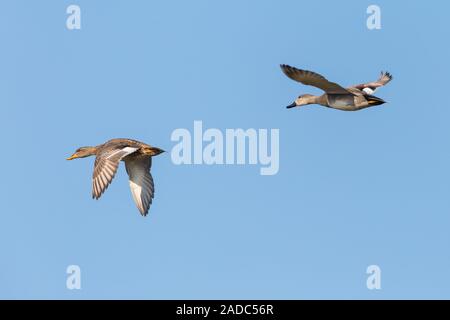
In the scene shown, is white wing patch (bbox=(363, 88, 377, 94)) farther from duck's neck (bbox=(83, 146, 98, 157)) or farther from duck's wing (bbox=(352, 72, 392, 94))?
duck's neck (bbox=(83, 146, 98, 157))

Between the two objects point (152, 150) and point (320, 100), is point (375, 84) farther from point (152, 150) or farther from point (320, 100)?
point (152, 150)

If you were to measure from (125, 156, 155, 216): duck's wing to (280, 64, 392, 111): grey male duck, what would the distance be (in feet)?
10.3

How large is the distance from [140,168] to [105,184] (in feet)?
7.22

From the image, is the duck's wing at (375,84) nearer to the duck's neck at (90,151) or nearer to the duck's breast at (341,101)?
the duck's breast at (341,101)

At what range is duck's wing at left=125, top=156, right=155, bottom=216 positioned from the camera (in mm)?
22094

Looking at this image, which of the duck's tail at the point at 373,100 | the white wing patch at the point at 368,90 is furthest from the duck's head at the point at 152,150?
the white wing patch at the point at 368,90

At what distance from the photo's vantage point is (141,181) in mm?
22188

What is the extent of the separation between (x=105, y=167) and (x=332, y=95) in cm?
465

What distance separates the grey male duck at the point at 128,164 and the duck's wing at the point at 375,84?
4.39m

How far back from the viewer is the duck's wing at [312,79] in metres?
20.6

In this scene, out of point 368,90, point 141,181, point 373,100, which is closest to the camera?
point 373,100

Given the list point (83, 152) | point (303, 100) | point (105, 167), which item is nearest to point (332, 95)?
point (303, 100)

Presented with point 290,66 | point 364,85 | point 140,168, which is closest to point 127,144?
point 140,168

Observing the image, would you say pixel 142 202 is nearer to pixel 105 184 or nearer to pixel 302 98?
pixel 105 184
